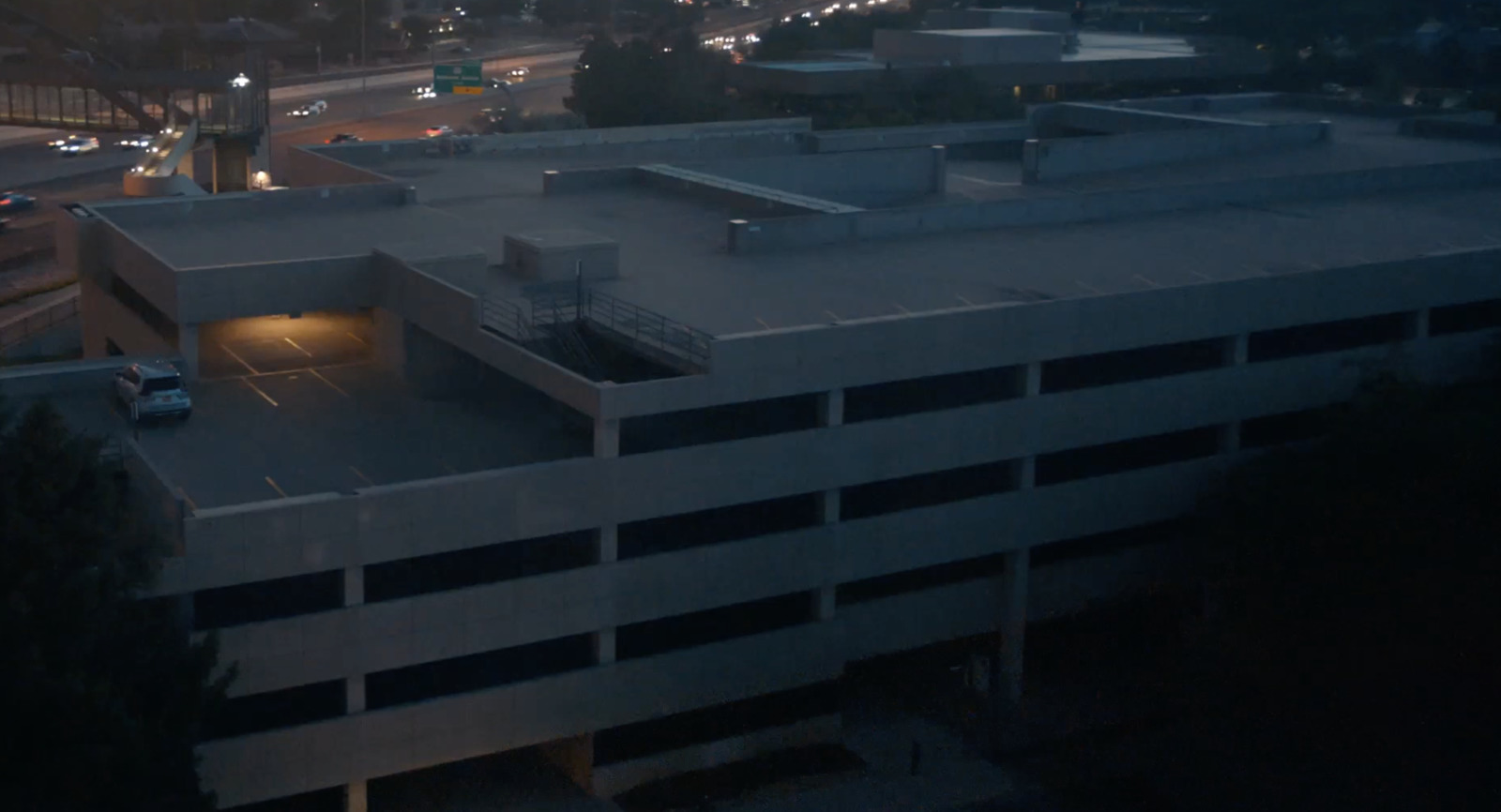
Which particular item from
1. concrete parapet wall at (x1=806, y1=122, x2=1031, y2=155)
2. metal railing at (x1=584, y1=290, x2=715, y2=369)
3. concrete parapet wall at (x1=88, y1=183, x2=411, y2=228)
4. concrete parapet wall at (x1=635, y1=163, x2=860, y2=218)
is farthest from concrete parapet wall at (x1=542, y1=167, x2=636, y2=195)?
metal railing at (x1=584, y1=290, x2=715, y2=369)

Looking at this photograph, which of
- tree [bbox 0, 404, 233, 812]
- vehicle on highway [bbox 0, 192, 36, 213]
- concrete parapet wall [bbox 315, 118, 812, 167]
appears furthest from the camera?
vehicle on highway [bbox 0, 192, 36, 213]

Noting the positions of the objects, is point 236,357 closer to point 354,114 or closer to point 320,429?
point 320,429

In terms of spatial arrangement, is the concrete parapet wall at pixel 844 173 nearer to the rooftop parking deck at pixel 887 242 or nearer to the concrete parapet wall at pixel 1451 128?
the rooftop parking deck at pixel 887 242

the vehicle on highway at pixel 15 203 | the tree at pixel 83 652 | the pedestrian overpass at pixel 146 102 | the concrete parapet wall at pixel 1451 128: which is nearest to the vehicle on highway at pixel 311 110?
the pedestrian overpass at pixel 146 102

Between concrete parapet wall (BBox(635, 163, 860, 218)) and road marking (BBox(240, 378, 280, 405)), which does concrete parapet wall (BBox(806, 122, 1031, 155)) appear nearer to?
concrete parapet wall (BBox(635, 163, 860, 218))

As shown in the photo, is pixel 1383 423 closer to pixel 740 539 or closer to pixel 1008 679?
pixel 1008 679

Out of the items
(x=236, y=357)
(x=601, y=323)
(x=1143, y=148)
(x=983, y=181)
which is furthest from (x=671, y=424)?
(x=1143, y=148)

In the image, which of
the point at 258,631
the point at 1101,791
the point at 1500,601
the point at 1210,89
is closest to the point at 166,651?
the point at 258,631
